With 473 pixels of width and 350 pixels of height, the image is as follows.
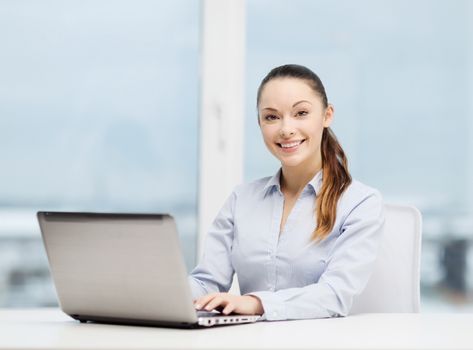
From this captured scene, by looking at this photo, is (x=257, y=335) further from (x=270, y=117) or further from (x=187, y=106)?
(x=187, y=106)

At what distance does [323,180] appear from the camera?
1.89m

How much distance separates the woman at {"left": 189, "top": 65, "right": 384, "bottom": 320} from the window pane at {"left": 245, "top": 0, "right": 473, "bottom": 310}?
909mm

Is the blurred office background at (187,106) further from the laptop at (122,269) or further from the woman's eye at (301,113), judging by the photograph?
the laptop at (122,269)

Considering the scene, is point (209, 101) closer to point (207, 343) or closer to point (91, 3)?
point (91, 3)

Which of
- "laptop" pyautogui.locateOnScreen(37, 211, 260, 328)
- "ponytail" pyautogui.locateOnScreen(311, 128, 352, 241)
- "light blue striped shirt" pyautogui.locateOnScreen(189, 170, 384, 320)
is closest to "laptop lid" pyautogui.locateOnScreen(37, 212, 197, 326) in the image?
"laptop" pyautogui.locateOnScreen(37, 211, 260, 328)

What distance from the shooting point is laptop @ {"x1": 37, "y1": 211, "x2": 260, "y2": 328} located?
127 centimetres

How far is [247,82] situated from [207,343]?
186 cm

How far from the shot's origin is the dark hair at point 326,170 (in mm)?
1806

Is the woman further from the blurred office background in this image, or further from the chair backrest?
the blurred office background

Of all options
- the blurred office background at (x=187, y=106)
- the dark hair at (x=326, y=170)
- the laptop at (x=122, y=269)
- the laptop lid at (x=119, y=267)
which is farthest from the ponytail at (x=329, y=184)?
the blurred office background at (x=187, y=106)

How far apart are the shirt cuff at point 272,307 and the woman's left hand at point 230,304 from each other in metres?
0.02

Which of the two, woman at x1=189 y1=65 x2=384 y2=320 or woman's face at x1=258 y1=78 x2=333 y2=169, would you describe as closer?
woman at x1=189 y1=65 x2=384 y2=320

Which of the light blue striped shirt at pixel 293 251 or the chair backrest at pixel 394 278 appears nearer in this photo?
the light blue striped shirt at pixel 293 251

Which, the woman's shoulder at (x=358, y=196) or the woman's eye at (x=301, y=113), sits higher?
the woman's eye at (x=301, y=113)
